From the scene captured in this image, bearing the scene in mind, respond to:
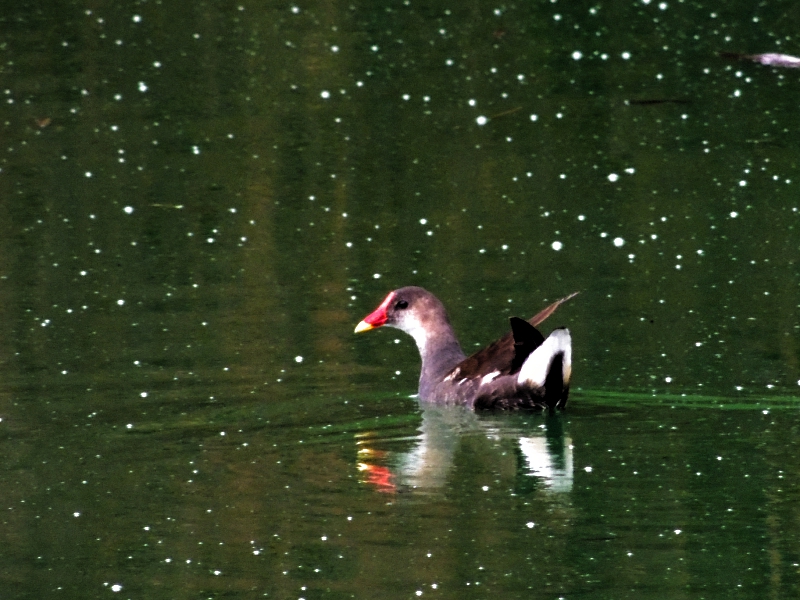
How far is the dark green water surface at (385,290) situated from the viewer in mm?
6137

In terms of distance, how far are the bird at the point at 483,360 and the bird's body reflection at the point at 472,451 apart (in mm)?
77

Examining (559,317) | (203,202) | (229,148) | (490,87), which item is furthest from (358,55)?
(559,317)

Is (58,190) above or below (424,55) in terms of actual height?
below

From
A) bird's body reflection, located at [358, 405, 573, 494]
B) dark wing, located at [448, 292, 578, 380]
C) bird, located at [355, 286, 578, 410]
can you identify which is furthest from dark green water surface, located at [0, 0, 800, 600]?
dark wing, located at [448, 292, 578, 380]

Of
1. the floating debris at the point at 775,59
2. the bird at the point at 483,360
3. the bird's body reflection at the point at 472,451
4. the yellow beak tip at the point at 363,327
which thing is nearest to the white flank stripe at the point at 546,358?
the bird at the point at 483,360

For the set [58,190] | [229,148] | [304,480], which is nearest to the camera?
[304,480]

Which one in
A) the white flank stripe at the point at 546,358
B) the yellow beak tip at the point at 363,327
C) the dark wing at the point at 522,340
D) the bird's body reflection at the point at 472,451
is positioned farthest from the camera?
the yellow beak tip at the point at 363,327

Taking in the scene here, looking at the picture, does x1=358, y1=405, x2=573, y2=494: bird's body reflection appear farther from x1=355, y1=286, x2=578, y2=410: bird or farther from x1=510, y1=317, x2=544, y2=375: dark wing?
x1=510, y1=317, x2=544, y2=375: dark wing

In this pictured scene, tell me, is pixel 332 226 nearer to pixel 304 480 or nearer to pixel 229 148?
pixel 229 148

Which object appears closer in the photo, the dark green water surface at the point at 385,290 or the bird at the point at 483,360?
the dark green water surface at the point at 385,290

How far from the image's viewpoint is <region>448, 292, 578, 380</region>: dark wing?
7.62 m

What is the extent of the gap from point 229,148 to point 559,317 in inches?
157

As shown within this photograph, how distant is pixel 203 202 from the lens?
36.7 ft

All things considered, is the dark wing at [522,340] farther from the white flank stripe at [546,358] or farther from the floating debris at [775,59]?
the floating debris at [775,59]
